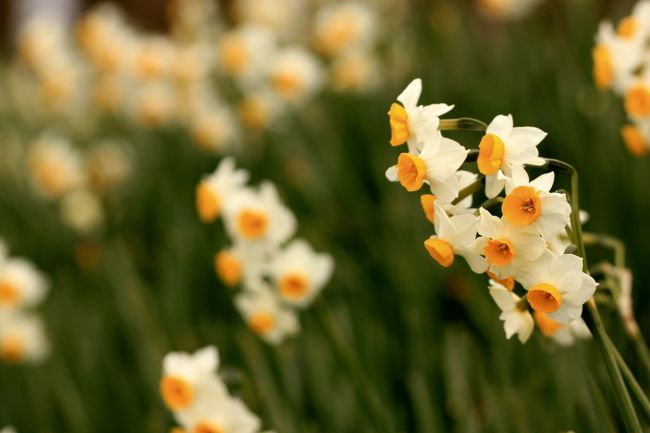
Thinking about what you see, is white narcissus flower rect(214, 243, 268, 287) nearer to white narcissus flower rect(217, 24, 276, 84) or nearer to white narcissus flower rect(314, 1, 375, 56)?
white narcissus flower rect(217, 24, 276, 84)

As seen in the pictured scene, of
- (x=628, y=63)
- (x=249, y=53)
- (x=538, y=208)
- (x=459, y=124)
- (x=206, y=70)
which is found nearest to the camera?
(x=538, y=208)

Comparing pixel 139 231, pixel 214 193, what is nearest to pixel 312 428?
pixel 214 193

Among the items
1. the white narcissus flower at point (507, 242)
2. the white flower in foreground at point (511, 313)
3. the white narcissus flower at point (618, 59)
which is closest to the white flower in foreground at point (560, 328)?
the white flower in foreground at point (511, 313)

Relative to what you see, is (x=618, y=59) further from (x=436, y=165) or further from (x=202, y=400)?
(x=202, y=400)

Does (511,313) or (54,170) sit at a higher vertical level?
(54,170)

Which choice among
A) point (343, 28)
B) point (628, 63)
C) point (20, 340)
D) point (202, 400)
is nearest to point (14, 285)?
point (20, 340)

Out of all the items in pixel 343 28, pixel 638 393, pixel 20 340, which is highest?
pixel 343 28

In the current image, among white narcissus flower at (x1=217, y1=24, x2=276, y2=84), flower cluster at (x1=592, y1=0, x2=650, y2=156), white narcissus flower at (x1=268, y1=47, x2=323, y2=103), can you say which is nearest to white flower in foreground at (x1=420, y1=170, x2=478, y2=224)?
flower cluster at (x1=592, y1=0, x2=650, y2=156)
